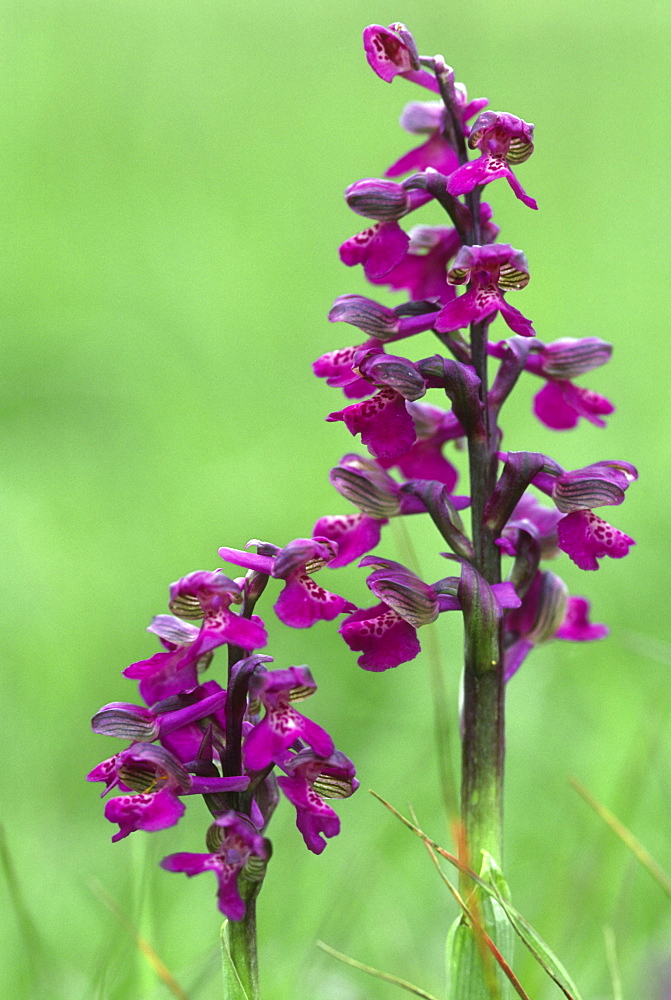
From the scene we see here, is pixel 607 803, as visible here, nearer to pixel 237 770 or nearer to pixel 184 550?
pixel 237 770

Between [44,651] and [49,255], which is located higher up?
[49,255]

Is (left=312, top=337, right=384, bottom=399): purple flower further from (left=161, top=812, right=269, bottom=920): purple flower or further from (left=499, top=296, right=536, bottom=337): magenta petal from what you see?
(left=161, top=812, right=269, bottom=920): purple flower

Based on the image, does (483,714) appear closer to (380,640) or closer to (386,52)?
(380,640)

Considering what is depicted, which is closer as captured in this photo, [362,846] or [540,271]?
[362,846]

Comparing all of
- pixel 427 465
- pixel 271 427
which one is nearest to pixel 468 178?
pixel 427 465

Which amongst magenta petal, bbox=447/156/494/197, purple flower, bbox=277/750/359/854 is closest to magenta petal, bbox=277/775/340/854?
purple flower, bbox=277/750/359/854

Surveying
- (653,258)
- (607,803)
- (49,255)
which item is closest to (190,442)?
(49,255)

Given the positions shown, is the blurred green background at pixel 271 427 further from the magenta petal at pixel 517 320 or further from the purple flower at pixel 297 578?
the magenta petal at pixel 517 320
